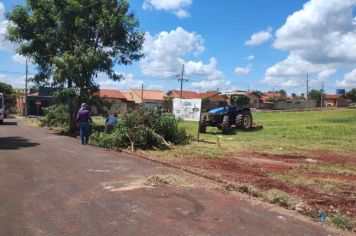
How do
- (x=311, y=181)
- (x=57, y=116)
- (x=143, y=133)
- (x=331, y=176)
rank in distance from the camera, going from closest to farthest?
1. (x=311, y=181)
2. (x=331, y=176)
3. (x=143, y=133)
4. (x=57, y=116)

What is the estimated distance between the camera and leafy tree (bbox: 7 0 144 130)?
2581 centimetres

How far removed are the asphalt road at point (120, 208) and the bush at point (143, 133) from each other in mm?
5885

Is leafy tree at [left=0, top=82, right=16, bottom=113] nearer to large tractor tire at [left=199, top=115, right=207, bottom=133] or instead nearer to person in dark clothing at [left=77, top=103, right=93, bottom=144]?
large tractor tire at [left=199, top=115, right=207, bottom=133]

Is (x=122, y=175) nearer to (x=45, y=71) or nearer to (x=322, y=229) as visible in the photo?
(x=322, y=229)

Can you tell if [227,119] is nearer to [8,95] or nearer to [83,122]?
[83,122]

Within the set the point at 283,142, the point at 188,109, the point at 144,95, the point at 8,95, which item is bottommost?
the point at 283,142

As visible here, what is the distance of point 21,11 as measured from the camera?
26.8 metres

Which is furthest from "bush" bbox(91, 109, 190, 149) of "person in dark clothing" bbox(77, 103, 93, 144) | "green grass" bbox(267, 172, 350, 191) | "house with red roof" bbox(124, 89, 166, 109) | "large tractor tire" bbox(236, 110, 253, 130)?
"house with red roof" bbox(124, 89, 166, 109)

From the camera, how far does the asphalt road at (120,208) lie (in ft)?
24.3

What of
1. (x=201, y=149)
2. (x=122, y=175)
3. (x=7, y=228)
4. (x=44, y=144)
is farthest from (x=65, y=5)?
(x=7, y=228)

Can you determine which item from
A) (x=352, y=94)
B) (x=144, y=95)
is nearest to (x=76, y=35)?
(x=144, y=95)

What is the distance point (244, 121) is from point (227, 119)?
200 cm

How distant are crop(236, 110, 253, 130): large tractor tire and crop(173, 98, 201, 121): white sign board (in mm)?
6096

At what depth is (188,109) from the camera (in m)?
23.8
